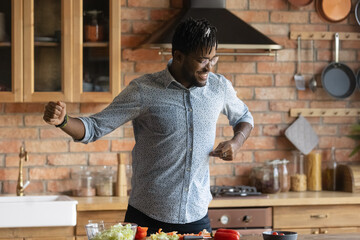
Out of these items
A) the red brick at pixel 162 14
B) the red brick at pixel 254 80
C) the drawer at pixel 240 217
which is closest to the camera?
the drawer at pixel 240 217

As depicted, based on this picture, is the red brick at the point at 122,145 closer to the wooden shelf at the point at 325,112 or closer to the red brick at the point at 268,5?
the wooden shelf at the point at 325,112

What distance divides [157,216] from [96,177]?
4.74 ft

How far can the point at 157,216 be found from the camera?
2.64m

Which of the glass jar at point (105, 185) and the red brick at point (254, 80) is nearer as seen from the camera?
the glass jar at point (105, 185)

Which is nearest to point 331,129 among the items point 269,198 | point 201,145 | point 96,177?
point 269,198

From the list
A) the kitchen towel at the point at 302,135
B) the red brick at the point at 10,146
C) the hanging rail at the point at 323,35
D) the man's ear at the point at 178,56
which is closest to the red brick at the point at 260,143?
the kitchen towel at the point at 302,135

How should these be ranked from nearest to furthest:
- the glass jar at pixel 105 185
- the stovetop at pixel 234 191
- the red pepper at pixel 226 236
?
1. the red pepper at pixel 226 236
2. the stovetop at pixel 234 191
3. the glass jar at pixel 105 185

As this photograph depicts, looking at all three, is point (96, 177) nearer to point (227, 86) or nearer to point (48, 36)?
point (48, 36)

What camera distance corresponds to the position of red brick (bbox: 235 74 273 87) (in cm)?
426

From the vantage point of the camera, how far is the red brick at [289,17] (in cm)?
430

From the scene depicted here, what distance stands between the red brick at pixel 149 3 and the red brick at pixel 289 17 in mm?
721

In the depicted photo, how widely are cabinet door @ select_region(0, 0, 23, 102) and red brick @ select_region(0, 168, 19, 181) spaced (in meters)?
0.50

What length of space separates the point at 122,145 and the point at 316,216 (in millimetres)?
1284

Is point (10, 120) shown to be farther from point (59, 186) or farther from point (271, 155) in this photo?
point (271, 155)
